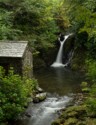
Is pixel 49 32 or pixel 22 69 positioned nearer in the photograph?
pixel 22 69

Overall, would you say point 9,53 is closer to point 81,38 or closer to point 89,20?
point 89,20

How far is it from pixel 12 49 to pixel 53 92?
5.56m

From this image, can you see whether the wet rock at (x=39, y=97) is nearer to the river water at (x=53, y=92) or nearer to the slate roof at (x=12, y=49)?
the river water at (x=53, y=92)

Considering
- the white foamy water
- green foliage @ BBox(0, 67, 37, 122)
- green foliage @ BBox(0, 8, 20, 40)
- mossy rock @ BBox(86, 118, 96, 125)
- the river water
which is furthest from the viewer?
green foliage @ BBox(0, 8, 20, 40)

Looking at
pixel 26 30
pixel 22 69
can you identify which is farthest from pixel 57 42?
pixel 22 69

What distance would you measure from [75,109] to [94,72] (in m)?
4.04

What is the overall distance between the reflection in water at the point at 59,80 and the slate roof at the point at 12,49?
17.3 ft

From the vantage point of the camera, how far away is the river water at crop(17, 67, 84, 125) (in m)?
18.4

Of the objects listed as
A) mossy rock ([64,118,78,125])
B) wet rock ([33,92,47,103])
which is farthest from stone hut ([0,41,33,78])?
mossy rock ([64,118,78,125])

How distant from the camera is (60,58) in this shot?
3934cm

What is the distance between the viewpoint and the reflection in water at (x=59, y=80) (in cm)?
2495

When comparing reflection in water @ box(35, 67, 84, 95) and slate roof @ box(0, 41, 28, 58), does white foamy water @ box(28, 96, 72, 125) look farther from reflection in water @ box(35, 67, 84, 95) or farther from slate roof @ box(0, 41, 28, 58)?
slate roof @ box(0, 41, 28, 58)

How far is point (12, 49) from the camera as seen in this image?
67.2 feet

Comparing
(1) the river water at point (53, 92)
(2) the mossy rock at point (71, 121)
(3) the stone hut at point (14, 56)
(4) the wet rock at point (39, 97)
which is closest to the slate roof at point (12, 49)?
(3) the stone hut at point (14, 56)
